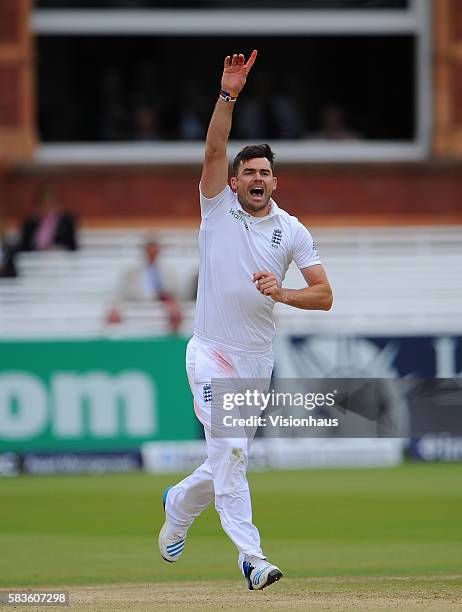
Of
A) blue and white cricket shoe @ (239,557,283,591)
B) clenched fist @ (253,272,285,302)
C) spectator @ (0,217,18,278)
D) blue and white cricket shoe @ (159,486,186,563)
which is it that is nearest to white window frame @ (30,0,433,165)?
spectator @ (0,217,18,278)

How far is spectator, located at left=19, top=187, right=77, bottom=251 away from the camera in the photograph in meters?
16.3

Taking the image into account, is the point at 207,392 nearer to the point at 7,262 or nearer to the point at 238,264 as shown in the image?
the point at 238,264

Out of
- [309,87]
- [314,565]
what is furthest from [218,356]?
[309,87]

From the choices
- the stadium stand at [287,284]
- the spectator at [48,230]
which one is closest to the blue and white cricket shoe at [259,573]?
the stadium stand at [287,284]

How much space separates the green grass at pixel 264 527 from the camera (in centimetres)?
887

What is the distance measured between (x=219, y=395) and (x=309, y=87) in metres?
12.9

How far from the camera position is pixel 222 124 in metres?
7.31

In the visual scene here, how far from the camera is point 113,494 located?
41.8 feet

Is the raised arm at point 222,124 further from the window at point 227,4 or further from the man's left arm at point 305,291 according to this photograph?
the window at point 227,4

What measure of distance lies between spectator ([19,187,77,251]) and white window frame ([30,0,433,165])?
8.31 feet

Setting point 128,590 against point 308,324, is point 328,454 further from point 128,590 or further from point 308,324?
point 128,590

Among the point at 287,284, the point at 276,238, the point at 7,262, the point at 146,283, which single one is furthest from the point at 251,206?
the point at 7,262
